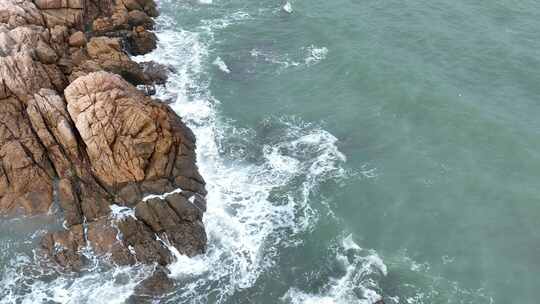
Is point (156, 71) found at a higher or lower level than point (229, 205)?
higher

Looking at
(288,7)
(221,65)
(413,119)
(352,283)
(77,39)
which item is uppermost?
(77,39)

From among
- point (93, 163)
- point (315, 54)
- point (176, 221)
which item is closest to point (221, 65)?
point (315, 54)

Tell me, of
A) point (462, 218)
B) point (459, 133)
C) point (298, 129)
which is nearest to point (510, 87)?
point (459, 133)

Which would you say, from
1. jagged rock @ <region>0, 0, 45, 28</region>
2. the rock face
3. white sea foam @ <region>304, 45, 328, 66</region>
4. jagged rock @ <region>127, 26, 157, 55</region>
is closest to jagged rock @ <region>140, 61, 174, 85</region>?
jagged rock @ <region>127, 26, 157, 55</region>

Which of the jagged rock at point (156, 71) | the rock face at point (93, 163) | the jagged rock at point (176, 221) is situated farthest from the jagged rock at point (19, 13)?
the jagged rock at point (176, 221)

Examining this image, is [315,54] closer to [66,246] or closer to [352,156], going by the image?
[352,156]

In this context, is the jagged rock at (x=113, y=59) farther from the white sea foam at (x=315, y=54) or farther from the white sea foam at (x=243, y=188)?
the white sea foam at (x=315, y=54)
